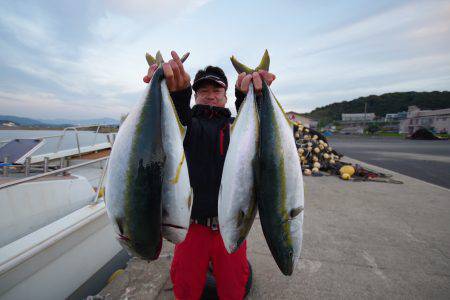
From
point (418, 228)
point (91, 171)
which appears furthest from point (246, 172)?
point (91, 171)

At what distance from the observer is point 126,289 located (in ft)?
8.84

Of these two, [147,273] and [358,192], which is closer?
[147,273]

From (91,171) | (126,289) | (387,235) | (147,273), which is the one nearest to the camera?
(126,289)

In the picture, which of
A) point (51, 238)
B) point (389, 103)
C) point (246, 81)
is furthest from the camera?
point (389, 103)

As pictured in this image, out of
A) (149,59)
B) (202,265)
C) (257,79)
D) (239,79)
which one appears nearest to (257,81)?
(257,79)

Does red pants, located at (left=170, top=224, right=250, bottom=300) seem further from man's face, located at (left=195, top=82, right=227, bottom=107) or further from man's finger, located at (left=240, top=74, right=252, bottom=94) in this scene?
man's finger, located at (left=240, top=74, right=252, bottom=94)

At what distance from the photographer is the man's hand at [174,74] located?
1424mm

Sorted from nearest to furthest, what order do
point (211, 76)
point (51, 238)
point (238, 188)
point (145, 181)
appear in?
1. point (145, 181)
2. point (238, 188)
3. point (211, 76)
4. point (51, 238)

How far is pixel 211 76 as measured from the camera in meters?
2.07

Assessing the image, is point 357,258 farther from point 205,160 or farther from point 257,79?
point 257,79

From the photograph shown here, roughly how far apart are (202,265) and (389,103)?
436ft

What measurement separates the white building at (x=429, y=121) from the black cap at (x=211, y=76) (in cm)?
6349

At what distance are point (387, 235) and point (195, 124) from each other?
414cm

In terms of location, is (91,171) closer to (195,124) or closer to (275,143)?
(195,124)
